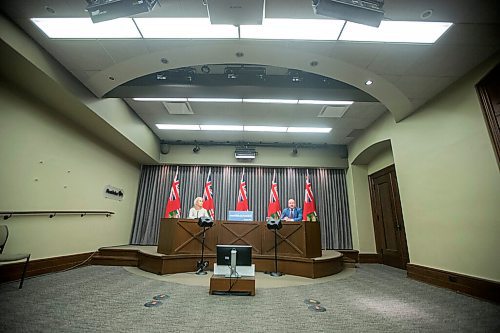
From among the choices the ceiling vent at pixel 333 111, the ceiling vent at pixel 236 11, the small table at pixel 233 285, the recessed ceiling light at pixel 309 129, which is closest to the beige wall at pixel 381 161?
the recessed ceiling light at pixel 309 129

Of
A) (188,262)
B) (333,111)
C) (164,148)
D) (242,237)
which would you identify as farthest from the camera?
(164,148)

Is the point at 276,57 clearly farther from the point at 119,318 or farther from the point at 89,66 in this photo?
the point at 119,318

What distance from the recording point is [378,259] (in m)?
6.34

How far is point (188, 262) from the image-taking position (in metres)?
4.65

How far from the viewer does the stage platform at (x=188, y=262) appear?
4.38 meters

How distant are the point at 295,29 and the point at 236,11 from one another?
88cm

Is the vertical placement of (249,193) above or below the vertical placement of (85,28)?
below

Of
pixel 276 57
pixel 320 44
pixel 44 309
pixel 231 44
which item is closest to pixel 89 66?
pixel 231 44

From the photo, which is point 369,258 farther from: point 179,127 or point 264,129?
point 179,127

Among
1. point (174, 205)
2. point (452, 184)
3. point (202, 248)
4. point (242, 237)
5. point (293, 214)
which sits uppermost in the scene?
point (452, 184)

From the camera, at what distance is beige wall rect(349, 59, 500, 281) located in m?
3.07

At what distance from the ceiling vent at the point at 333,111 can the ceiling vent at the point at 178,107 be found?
3394mm

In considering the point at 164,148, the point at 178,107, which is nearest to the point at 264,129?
the point at 178,107

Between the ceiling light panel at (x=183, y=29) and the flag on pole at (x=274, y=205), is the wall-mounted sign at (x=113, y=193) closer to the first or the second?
the ceiling light panel at (x=183, y=29)
